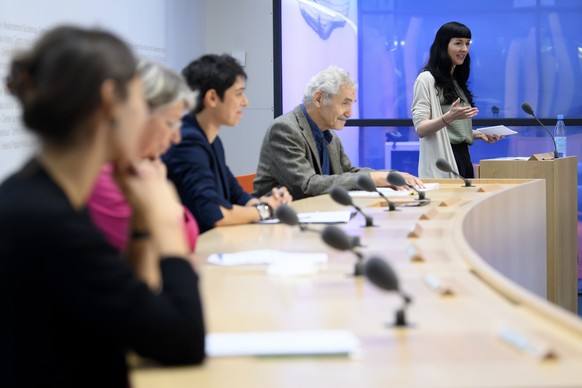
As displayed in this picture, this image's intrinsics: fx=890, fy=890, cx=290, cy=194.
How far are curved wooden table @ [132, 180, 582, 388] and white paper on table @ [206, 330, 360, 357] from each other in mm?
24

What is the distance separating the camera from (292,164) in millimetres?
4254

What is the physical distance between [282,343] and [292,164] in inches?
111

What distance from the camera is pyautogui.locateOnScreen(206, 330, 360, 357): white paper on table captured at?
4.62 ft

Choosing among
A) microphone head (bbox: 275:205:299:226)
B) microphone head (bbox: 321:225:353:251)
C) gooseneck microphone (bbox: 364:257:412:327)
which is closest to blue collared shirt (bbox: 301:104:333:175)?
microphone head (bbox: 275:205:299:226)

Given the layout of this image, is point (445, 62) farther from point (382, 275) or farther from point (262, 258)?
point (382, 275)

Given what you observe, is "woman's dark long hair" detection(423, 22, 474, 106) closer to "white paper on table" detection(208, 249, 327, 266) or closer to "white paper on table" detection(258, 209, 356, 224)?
"white paper on table" detection(258, 209, 356, 224)

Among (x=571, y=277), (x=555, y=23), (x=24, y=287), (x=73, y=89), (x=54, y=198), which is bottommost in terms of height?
(x=571, y=277)

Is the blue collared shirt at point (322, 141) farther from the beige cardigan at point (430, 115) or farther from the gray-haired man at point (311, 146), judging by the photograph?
the beige cardigan at point (430, 115)

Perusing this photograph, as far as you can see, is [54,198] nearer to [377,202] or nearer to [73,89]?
[73,89]

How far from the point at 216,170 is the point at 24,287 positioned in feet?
7.46

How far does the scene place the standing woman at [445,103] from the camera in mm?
5211

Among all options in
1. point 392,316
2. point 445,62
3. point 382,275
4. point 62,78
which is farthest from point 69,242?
point 445,62

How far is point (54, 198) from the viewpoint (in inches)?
47.4

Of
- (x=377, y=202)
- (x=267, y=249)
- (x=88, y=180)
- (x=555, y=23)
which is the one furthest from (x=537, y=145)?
(x=88, y=180)
